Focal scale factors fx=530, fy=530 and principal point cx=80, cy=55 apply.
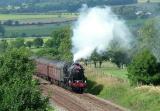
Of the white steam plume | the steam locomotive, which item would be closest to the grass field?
the steam locomotive

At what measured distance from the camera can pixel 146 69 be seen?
59750 millimetres

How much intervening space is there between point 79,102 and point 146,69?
27.8 feet

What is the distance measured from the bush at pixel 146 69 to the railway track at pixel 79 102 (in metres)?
5.00

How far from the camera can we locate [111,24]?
8550cm

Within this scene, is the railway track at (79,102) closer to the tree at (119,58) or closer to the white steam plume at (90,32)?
the white steam plume at (90,32)

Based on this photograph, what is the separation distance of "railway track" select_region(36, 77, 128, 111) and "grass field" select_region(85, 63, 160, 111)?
1.67 meters

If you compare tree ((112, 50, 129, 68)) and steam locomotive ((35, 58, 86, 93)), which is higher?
steam locomotive ((35, 58, 86, 93))

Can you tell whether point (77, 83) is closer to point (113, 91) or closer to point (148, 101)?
point (113, 91)

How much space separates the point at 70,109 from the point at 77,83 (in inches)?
440

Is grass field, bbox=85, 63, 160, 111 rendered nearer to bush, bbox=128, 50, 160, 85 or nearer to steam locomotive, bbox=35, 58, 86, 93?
bush, bbox=128, 50, 160, 85

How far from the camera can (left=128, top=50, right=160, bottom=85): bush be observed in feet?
197

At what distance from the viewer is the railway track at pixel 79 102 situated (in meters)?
55.6

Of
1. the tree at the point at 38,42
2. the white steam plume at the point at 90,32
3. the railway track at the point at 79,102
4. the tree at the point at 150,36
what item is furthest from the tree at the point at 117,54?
the tree at the point at 38,42

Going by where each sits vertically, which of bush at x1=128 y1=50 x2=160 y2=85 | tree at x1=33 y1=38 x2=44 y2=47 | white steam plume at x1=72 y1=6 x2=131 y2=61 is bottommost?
tree at x1=33 y1=38 x2=44 y2=47
